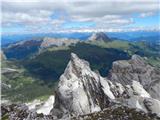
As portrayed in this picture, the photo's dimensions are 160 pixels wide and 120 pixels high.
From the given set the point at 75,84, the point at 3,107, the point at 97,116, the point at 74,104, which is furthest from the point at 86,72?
the point at 97,116

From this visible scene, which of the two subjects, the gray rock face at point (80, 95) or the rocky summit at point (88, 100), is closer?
the rocky summit at point (88, 100)

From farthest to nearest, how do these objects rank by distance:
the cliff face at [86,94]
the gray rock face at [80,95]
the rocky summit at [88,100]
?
the gray rock face at [80,95]
the cliff face at [86,94]
the rocky summit at [88,100]

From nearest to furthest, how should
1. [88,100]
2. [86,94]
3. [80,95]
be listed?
[88,100]
[80,95]
[86,94]

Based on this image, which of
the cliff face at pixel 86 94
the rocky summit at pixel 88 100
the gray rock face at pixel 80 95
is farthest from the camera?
the gray rock face at pixel 80 95

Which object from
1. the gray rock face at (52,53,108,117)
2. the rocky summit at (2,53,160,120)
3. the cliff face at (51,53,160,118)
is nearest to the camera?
the rocky summit at (2,53,160,120)

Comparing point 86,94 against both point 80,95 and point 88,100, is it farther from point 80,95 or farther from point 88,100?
point 88,100

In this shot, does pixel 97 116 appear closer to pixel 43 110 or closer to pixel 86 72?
pixel 86 72

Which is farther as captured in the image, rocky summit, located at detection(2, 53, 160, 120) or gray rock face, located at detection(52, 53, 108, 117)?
gray rock face, located at detection(52, 53, 108, 117)

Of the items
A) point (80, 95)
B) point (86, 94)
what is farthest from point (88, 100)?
point (80, 95)

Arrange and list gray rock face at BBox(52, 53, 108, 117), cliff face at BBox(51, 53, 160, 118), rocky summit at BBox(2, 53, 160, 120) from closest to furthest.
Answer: rocky summit at BBox(2, 53, 160, 120) < cliff face at BBox(51, 53, 160, 118) < gray rock face at BBox(52, 53, 108, 117)

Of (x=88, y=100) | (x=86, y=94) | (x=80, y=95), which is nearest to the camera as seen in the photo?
(x=88, y=100)

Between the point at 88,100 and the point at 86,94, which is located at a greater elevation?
the point at 86,94
